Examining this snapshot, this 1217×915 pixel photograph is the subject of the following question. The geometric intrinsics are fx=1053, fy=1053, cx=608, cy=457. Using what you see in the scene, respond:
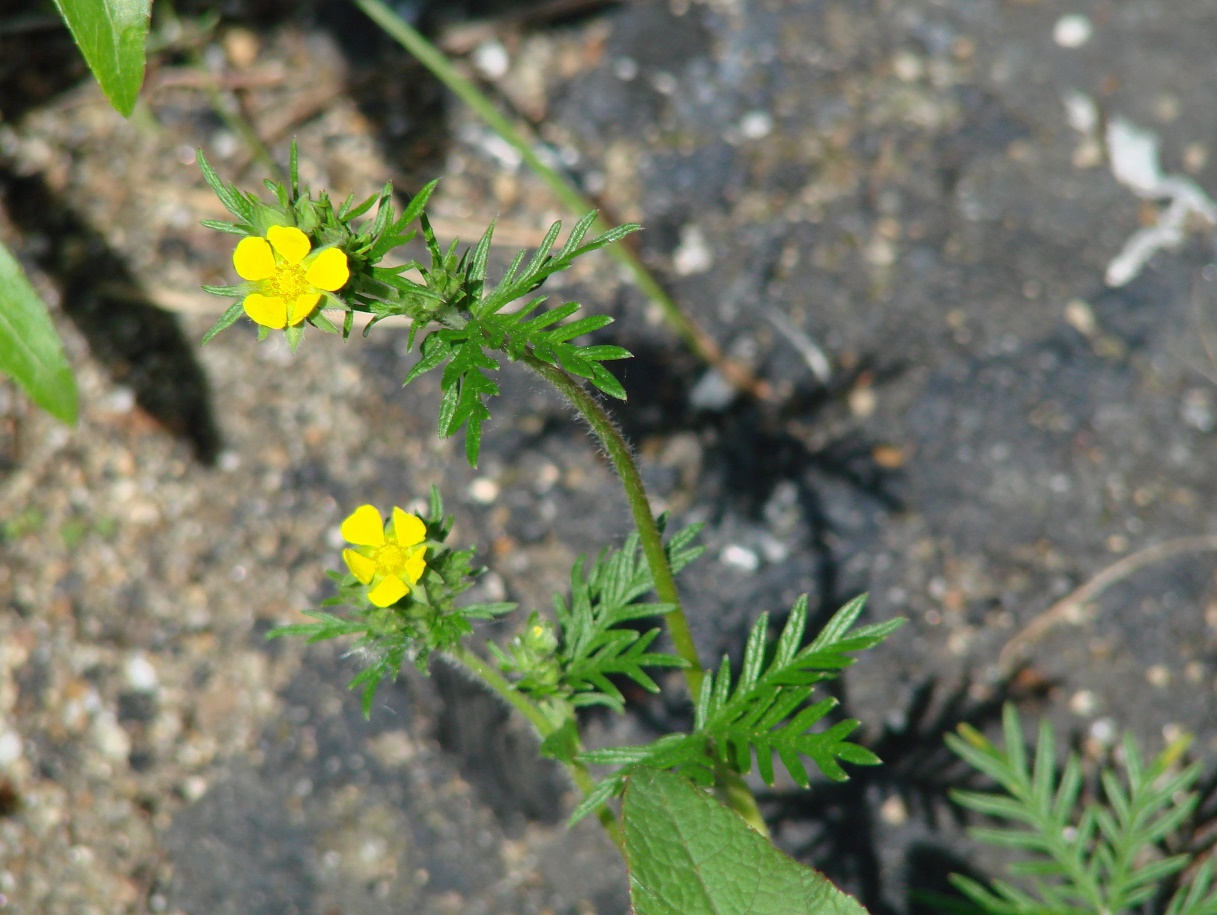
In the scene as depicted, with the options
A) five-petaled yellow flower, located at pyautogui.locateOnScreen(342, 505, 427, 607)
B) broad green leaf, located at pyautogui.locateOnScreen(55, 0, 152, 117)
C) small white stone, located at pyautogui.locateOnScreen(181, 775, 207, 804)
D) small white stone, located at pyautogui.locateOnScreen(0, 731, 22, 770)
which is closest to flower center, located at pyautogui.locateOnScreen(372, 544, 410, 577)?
five-petaled yellow flower, located at pyautogui.locateOnScreen(342, 505, 427, 607)

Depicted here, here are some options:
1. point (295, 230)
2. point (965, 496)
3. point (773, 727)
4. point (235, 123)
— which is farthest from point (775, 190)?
point (295, 230)

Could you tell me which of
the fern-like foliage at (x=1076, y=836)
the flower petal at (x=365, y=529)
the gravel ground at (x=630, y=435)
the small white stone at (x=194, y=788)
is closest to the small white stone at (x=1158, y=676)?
the gravel ground at (x=630, y=435)

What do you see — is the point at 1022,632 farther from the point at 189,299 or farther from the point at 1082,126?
the point at 189,299

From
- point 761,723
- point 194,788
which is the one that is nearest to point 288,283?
point 761,723

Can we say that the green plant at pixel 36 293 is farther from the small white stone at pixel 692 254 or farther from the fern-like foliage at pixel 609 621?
the small white stone at pixel 692 254

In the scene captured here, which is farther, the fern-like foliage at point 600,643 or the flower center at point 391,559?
the fern-like foliage at point 600,643

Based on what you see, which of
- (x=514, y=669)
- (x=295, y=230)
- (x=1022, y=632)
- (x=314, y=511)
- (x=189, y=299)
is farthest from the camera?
(x=189, y=299)

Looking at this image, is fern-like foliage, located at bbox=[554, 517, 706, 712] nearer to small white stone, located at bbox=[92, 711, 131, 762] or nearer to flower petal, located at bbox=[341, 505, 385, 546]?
flower petal, located at bbox=[341, 505, 385, 546]
